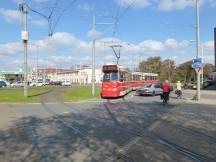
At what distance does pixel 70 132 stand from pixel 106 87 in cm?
2145

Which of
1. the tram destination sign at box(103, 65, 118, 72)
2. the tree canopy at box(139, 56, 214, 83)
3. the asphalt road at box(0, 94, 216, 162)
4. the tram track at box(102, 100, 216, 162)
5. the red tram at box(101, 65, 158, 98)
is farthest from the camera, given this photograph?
the tree canopy at box(139, 56, 214, 83)

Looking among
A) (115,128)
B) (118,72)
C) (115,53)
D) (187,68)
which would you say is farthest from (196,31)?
(187,68)

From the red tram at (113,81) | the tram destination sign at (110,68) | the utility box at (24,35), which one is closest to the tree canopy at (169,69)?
the red tram at (113,81)

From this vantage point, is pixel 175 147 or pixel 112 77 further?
pixel 112 77

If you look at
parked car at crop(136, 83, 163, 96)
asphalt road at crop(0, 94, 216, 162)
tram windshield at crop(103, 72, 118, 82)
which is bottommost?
asphalt road at crop(0, 94, 216, 162)

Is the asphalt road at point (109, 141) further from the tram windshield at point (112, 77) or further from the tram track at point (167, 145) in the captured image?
the tram windshield at point (112, 77)

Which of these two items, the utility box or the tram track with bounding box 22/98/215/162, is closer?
the tram track with bounding box 22/98/215/162

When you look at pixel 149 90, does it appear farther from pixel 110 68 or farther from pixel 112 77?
pixel 110 68

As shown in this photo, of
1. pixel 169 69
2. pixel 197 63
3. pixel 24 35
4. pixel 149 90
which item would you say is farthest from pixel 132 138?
pixel 169 69

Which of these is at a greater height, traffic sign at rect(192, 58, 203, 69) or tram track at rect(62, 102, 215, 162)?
traffic sign at rect(192, 58, 203, 69)

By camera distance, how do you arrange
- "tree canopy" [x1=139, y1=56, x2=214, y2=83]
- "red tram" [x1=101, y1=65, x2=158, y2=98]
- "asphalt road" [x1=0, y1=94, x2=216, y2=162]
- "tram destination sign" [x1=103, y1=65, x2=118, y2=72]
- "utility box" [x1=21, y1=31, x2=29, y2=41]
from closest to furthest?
"asphalt road" [x1=0, y1=94, x2=216, y2=162] < "tram destination sign" [x1=103, y1=65, x2=118, y2=72] < "red tram" [x1=101, y1=65, x2=158, y2=98] < "utility box" [x1=21, y1=31, x2=29, y2=41] < "tree canopy" [x1=139, y1=56, x2=214, y2=83]

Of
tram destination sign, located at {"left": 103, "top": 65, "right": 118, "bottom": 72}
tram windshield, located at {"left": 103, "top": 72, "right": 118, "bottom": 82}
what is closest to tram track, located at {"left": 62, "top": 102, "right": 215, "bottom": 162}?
tram destination sign, located at {"left": 103, "top": 65, "right": 118, "bottom": 72}

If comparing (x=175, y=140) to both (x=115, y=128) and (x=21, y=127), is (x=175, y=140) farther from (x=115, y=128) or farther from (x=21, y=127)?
(x=21, y=127)

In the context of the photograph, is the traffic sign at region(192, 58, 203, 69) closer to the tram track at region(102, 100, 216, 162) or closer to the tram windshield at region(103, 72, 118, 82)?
the tram windshield at region(103, 72, 118, 82)
